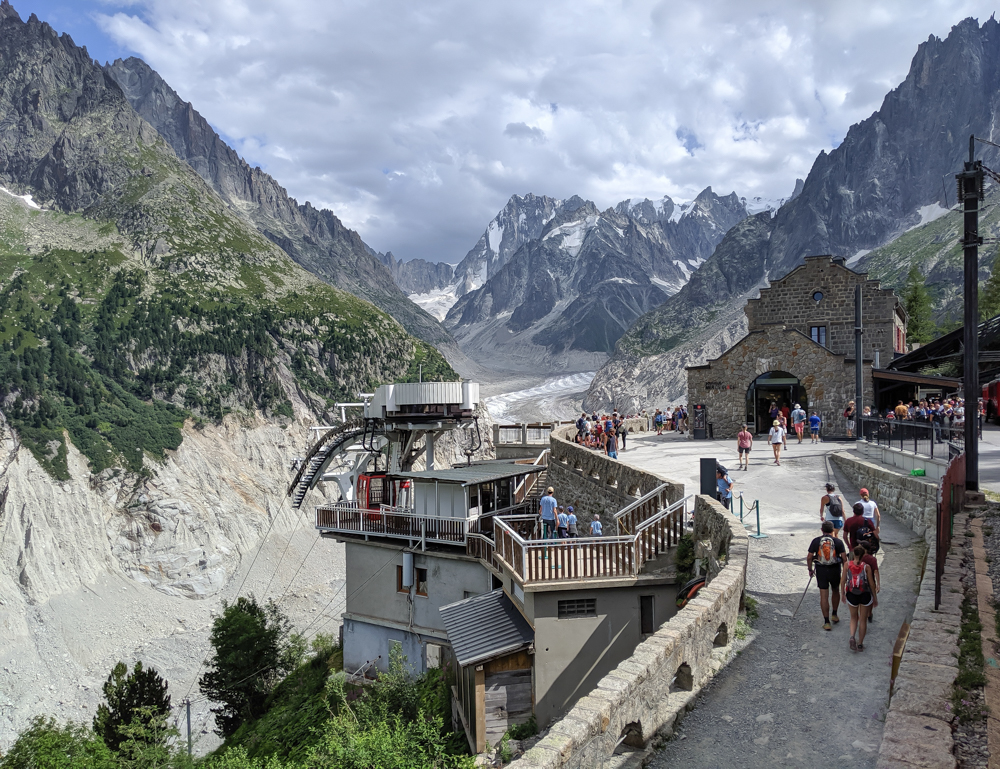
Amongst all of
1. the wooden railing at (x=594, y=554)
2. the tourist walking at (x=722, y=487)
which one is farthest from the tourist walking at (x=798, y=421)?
the wooden railing at (x=594, y=554)

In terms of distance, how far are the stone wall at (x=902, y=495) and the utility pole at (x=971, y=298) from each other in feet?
3.38

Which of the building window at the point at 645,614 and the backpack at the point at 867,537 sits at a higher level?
the backpack at the point at 867,537

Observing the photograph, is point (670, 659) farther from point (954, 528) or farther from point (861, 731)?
point (954, 528)

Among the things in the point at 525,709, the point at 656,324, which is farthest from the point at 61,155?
the point at 525,709

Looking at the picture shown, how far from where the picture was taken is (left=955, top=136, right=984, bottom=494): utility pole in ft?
41.3

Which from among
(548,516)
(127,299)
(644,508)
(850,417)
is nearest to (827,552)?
(644,508)

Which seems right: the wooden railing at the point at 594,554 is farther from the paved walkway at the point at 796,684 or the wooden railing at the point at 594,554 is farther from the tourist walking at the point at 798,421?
the tourist walking at the point at 798,421

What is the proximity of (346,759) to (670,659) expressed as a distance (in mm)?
4954

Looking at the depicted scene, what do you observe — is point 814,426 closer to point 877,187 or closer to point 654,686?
point 654,686

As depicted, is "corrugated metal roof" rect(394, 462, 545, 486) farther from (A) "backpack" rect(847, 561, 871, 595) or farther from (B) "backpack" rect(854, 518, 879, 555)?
(A) "backpack" rect(847, 561, 871, 595)

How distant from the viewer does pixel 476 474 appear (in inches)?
855

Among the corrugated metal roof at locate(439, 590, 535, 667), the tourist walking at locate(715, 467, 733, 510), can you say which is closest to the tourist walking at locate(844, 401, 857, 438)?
the tourist walking at locate(715, 467, 733, 510)

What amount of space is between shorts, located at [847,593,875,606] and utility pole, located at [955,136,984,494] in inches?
264

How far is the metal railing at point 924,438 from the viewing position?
14.6m
